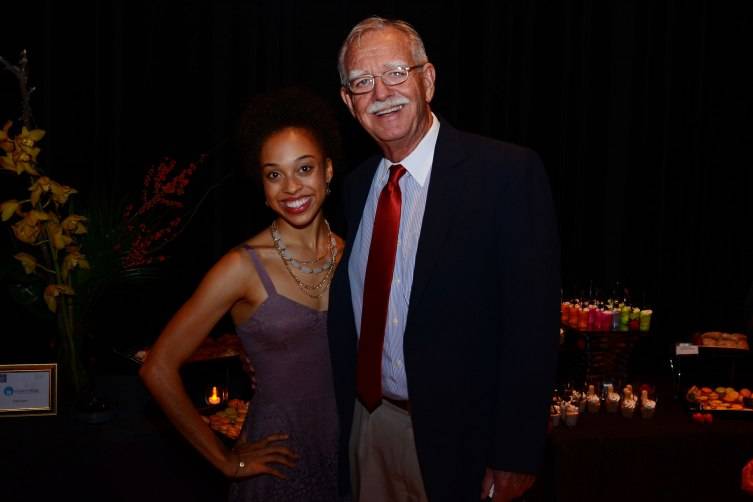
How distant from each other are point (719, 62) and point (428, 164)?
3958mm

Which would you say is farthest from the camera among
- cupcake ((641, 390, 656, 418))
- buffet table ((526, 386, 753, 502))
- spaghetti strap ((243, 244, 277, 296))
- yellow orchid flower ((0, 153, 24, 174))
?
cupcake ((641, 390, 656, 418))

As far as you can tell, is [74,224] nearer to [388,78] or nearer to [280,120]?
[280,120]

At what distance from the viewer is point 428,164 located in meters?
1.66

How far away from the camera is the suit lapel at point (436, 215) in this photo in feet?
4.93

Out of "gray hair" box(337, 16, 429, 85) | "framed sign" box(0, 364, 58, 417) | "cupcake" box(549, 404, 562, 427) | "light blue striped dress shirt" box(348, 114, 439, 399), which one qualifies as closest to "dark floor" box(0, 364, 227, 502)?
"framed sign" box(0, 364, 58, 417)

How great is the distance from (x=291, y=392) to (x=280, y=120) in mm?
710

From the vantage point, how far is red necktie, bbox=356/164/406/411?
1612mm

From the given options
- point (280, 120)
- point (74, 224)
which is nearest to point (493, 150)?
point (280, 120)

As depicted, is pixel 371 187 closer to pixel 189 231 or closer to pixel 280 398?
pixel 280 398

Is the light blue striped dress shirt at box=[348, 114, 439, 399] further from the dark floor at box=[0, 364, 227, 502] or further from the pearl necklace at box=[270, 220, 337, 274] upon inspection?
the dark floor at box=[0, 364, 227, 502]

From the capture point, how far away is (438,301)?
1.51 m

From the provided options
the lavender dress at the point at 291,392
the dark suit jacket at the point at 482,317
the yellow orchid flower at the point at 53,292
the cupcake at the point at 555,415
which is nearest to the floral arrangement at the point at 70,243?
the yellow orchid flower at the point at 53,292

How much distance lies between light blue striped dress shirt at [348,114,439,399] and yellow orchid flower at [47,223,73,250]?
0.83m

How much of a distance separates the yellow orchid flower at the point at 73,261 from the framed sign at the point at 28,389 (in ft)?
1.06
